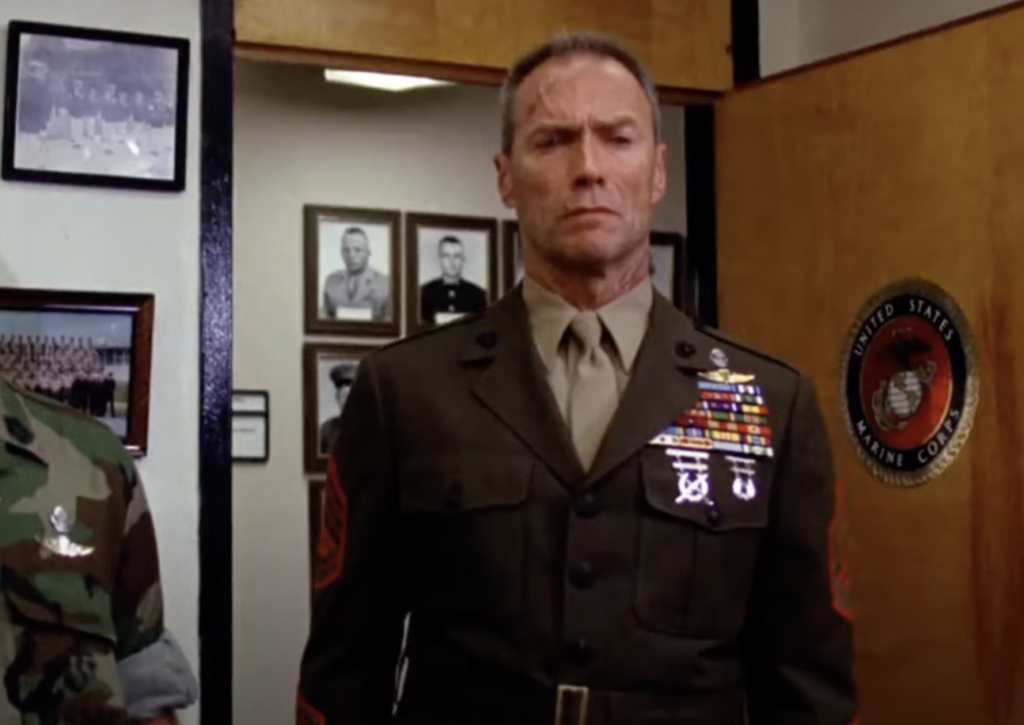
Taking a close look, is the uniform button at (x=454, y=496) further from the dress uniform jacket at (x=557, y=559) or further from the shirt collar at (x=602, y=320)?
the shirt collar at (x=602, y=320)

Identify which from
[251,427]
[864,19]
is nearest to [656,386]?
[864,19]

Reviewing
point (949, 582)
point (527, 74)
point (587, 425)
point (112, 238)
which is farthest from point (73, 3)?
point (949, 582)

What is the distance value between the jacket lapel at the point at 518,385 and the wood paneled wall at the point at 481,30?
0.89m

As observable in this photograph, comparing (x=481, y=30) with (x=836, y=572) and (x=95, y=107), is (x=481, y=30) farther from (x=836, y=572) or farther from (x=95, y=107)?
(x=836, y=572)

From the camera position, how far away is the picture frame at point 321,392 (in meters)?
3.24

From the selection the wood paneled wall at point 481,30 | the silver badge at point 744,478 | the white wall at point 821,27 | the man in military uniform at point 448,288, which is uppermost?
the white wall at point 821,27

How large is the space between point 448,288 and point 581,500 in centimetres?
227

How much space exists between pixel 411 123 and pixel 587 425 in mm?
2287

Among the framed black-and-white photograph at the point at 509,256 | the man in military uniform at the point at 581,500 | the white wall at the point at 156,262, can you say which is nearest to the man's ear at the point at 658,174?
the man in military uniform at the point at 581,500

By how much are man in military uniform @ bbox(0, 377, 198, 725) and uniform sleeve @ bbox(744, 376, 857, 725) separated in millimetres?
569

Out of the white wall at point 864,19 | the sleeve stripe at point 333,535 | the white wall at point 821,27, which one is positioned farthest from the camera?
the white wall at point 821,27

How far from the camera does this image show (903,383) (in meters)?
1.97

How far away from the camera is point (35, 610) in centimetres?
136

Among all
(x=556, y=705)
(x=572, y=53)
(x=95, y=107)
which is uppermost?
(x=95, y=107)
